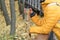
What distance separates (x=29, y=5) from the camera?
4.10 meters

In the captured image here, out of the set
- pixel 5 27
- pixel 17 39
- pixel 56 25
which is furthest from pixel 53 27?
pixel 5 27

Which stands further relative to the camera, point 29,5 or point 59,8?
point 29,5

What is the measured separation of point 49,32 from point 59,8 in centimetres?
33

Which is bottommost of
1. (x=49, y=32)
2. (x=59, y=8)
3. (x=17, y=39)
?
Result: (x=17, y=39)

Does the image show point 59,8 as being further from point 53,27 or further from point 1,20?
point 1,20

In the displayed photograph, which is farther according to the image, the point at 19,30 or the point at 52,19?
the point at 19,30

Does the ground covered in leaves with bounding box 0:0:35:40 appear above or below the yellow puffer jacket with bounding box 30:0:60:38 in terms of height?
below

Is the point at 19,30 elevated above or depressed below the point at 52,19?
below

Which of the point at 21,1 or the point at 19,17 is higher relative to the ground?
the point at 21,1

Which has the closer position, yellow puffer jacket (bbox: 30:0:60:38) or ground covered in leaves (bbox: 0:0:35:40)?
yellow puffer jacket (bbox: 30:0:60:38)

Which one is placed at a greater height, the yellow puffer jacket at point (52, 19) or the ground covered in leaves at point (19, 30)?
the yellow puffer jacket at point (52, 19)

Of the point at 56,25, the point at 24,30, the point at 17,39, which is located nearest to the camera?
the point at 56,25

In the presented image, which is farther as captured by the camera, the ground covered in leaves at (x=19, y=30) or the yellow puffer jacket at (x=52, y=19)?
the ground covered in leaves at (x=19, y=30)

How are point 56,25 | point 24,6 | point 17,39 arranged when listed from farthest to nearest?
point 24,6
point 17,39
point 56,25
